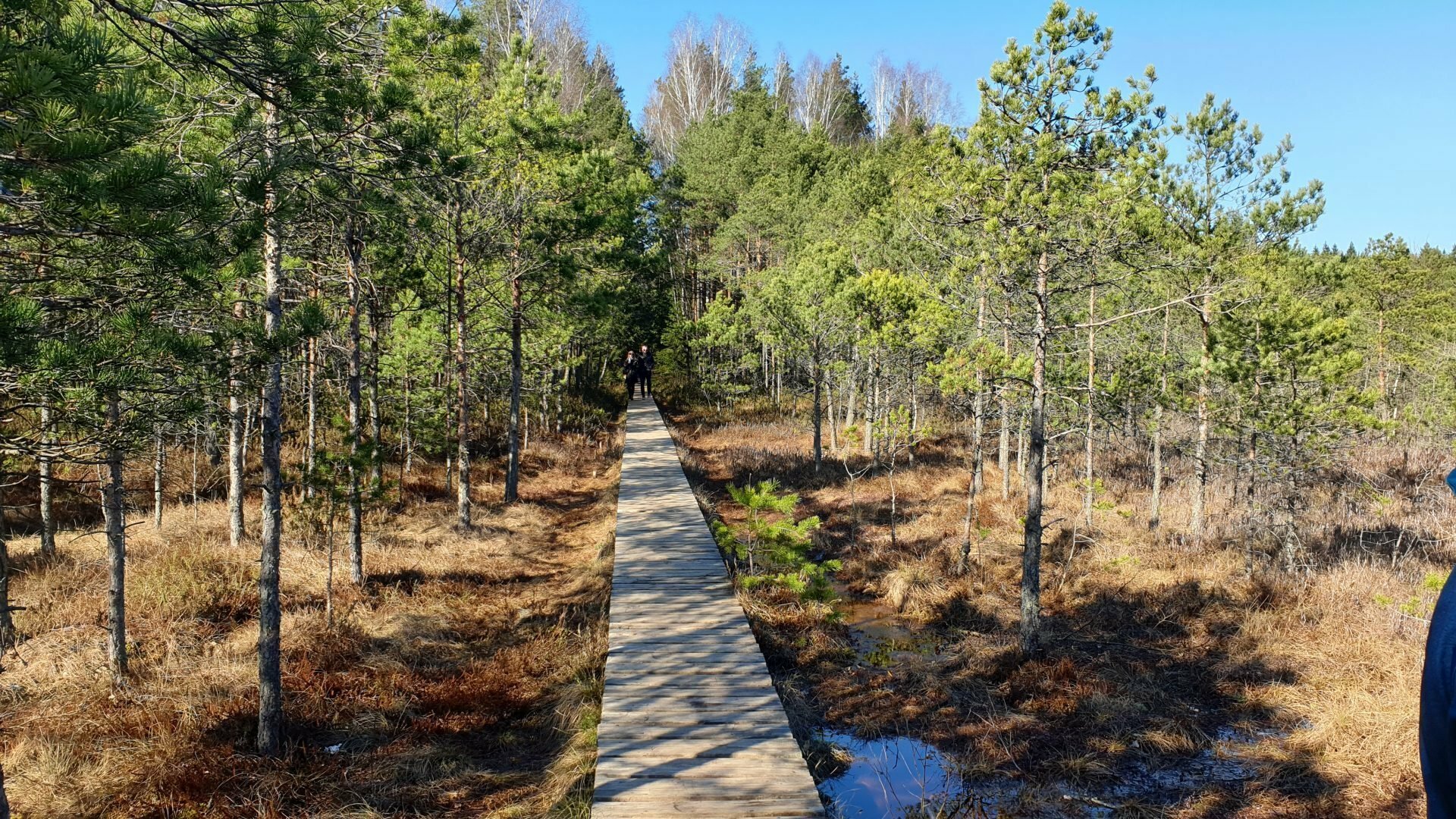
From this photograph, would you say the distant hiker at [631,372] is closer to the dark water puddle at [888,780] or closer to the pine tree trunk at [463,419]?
the pine tree trunk at [463,419]

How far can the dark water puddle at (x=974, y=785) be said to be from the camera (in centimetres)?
673

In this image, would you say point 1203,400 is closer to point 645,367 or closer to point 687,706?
point 687,706

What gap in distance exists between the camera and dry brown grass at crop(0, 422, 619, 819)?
5.64 m

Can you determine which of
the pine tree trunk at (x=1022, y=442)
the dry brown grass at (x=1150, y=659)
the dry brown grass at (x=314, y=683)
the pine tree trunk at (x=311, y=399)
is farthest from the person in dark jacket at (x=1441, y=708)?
the pine tree trunk at (x=1022, y=442)

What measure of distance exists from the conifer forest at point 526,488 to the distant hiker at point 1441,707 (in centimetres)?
402

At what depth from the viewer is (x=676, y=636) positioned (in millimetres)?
7949

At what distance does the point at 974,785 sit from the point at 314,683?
20.7 feet

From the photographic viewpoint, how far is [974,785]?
726cm

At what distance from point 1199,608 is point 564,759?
35.0 feet

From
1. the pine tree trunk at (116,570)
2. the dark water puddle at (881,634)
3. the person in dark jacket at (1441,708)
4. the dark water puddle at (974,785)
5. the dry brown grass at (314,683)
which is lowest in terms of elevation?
the dark water puddle at (974,785)

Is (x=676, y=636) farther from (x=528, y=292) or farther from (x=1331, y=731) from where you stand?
(x=528, y=292)

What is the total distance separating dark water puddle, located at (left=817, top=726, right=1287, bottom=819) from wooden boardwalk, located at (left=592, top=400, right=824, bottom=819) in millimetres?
1248

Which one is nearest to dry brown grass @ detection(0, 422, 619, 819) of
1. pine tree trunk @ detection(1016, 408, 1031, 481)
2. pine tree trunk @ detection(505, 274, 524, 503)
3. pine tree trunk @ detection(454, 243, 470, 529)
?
pine tree trunk @ detection(454, 243, 470, 529)

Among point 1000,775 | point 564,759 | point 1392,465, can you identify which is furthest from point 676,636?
point 1392,465
